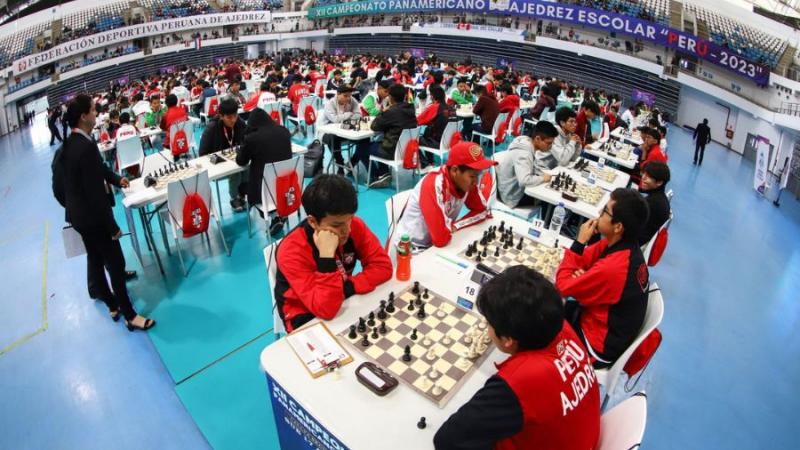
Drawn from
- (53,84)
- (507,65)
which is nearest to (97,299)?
(53,84)

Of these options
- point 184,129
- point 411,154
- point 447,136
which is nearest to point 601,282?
point 411,154

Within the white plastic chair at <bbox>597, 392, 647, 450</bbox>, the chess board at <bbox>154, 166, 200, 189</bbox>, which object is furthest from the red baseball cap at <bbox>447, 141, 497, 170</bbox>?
the chess board at <bbox>154, 166, 200, 189</bbox>

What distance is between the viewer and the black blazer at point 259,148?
506 centimetres

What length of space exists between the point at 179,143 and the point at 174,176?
254 centimetres

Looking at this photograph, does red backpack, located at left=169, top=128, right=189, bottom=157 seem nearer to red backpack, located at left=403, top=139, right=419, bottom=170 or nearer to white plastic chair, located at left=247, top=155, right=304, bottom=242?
white plastic chair, located at left=247, top=155, right=304, bottom=242

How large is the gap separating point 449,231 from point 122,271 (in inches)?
108

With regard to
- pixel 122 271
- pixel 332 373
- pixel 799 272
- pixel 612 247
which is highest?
pixel 612 247

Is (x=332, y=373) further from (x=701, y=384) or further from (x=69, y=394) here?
(x=701, y=384)

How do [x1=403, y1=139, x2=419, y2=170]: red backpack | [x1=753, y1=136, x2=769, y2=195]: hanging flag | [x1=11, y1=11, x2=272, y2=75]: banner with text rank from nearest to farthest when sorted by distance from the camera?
[x1=403, y1=139, x2=419, y2=170]: red backpack < [x1=753, y1=136, x2=769, y2=195]: hanging flag < [x1=11, y1=11, x2=272, y2=75]: banner with text

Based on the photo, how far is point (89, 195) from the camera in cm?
337

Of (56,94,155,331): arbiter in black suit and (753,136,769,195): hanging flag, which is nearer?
(56,94,155,331): arbiter in black suit

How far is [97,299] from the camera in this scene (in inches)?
173

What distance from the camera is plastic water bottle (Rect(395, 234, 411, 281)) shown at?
8.95 feet

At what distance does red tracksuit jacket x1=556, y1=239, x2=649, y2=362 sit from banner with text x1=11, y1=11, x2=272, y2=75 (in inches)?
798
